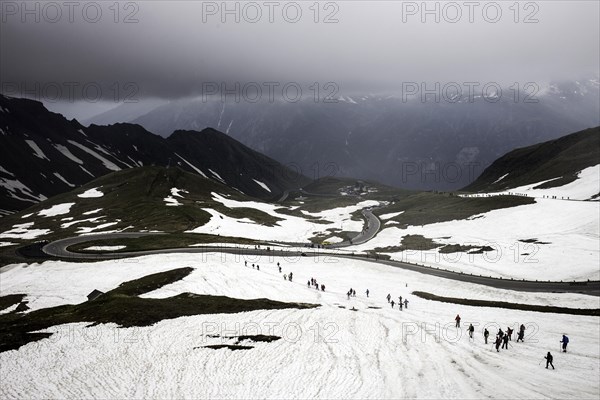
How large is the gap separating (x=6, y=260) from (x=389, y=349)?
312 ft

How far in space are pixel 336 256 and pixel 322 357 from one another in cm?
6034

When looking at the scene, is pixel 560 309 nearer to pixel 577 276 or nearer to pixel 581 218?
pixel 577 276

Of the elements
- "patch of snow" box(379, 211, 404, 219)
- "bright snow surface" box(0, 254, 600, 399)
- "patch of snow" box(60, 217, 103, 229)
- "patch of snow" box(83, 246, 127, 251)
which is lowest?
"bright snow surface" box(0, 254, 600, 399)

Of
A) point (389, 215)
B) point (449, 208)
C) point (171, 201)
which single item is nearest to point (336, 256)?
point (449, 208)

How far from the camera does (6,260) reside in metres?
86.3

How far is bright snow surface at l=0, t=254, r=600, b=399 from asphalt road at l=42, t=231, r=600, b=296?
8092 mm

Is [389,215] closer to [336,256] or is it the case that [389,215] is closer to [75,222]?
[336,256]

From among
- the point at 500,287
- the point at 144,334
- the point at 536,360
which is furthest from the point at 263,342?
the point at 500,287

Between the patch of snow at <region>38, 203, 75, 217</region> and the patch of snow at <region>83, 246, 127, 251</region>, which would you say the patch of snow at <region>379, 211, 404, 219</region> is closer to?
the patch of snow at <region>83, 246, 127, 251</region>

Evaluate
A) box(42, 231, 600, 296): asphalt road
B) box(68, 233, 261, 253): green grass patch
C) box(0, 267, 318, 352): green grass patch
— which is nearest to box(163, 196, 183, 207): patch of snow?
box(42, 231, 600, 296): asphalt road

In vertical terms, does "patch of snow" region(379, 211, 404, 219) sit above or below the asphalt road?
above

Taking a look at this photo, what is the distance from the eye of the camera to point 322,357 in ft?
117

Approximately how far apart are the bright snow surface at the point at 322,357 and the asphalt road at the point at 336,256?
26.5 feet

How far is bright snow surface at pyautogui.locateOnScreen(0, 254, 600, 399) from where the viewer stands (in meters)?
28.9
